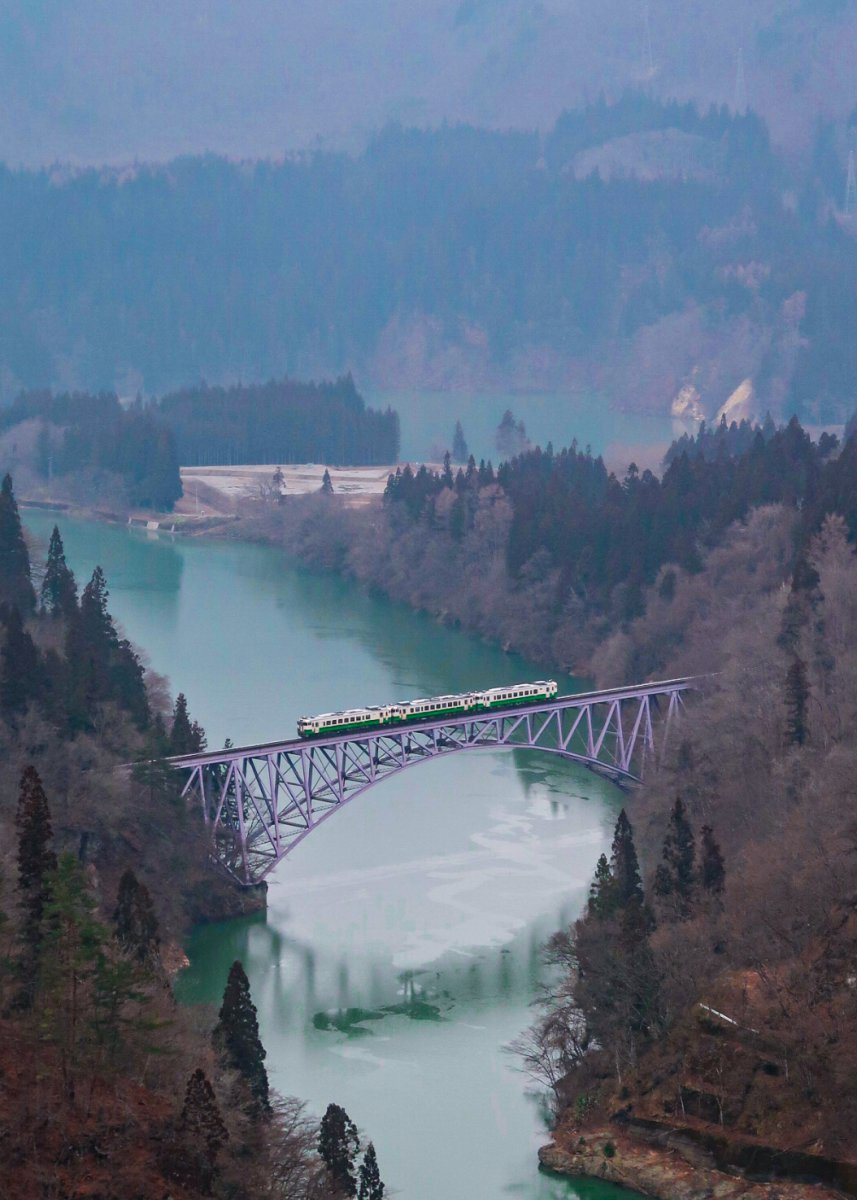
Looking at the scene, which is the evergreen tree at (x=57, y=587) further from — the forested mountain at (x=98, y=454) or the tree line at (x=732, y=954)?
the forested mountain at (x=98, y=454)

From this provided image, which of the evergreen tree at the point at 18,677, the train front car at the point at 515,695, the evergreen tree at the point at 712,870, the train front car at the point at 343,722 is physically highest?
the evergreen tree at the point at 18,677

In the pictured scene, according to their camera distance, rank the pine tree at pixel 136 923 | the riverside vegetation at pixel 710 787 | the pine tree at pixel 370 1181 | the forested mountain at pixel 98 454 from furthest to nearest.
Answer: the forested mountain at pixel 98 454 < the pine tree at pixel 136 923 < the riverside vegetation at pixel 710 787 < the pine tree at pixel 370 1181

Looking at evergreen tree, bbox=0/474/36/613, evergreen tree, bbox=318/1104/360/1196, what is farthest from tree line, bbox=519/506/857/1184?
evergreen tree, bbox=0/474/36/613

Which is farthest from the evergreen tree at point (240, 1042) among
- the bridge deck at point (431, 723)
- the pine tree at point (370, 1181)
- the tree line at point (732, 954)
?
the bridge deck at point (431, 723)

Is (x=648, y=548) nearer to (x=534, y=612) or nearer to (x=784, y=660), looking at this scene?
(x=534, y=612)

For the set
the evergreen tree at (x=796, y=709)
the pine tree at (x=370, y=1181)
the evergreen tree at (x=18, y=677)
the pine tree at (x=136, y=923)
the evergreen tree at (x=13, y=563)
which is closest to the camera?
the pine tree at (x=370, y=1181)

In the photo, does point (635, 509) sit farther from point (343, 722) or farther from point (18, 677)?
point (18, 677)

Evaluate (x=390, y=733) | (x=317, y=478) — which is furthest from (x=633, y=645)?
(x=317, y=478)

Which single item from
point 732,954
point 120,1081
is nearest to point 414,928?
point 732,954
